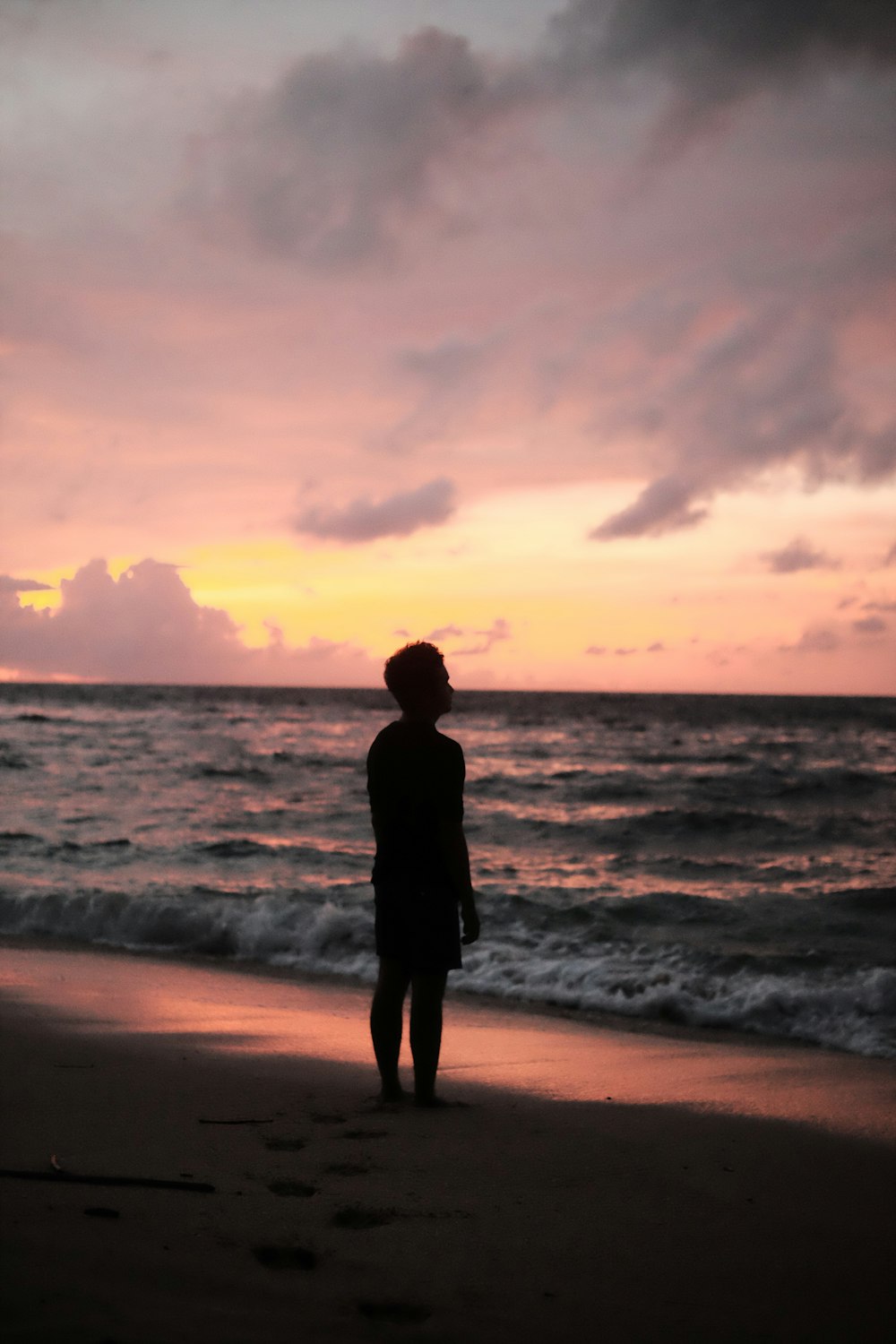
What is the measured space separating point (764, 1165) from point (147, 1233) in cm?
207

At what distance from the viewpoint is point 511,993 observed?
26.7 feet

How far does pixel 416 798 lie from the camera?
420cm

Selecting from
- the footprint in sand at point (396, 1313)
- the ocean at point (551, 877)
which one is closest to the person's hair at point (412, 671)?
the footprint in sand at point (396, 1313)

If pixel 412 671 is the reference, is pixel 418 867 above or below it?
below

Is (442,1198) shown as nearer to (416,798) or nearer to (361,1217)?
(361,1217)

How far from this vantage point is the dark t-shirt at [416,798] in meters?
A: 4.18

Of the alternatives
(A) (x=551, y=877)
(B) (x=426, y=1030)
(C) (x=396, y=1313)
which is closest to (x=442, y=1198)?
(C) (x=396, y=1313)

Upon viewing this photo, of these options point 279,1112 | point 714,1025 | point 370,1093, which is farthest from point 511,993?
point 279,1112

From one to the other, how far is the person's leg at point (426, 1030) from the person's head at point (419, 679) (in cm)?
114

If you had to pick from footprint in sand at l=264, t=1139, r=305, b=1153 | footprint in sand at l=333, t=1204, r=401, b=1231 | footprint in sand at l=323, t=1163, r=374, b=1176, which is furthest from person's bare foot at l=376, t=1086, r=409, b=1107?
footprint in sand at l=333, t=1204, r=401, b=1231

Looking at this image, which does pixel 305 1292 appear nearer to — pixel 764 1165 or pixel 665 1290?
pixel 665 1290

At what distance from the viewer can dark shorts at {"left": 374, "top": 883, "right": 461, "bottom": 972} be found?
Answer: 4.21 metres

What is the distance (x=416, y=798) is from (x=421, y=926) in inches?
21.1

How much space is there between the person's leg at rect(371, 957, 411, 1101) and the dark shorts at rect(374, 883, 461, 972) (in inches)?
2.8
